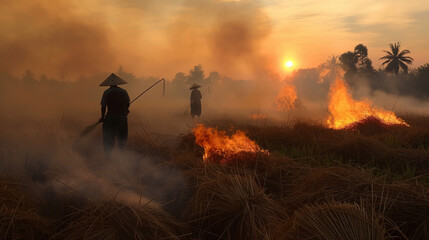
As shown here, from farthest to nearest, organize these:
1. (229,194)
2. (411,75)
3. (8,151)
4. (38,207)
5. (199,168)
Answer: (411,75) → (8,151) → (199,168) → (38,207) → (229,194)

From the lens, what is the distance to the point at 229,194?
12.7 ft

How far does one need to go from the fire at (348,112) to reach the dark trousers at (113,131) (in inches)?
361

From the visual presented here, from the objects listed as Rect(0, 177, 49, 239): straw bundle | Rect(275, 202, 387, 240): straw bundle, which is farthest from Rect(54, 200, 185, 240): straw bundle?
Rect(275, 202, 387, 240): straw bundle

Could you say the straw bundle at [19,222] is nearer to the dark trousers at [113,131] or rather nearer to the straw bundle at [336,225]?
the straw bundle at [336,225]

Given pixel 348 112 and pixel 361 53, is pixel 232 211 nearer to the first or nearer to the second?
pixel 348 112

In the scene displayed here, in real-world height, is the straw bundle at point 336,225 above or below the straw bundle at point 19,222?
above

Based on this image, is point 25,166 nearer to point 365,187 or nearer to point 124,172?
point 124,172

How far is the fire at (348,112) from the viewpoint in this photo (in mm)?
13774

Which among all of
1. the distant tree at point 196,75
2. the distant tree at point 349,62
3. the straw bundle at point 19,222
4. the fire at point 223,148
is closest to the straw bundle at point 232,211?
the straw bundle at point 19,222

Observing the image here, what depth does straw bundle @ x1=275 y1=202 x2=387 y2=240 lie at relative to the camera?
2.36 metres

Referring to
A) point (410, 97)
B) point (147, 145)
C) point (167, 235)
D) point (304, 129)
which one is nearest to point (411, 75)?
point (410, 97)

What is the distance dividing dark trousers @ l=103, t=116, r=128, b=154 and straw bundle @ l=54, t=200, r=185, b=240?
13.7 ft

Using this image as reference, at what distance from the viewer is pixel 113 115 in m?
7.76

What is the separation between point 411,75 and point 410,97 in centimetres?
562
